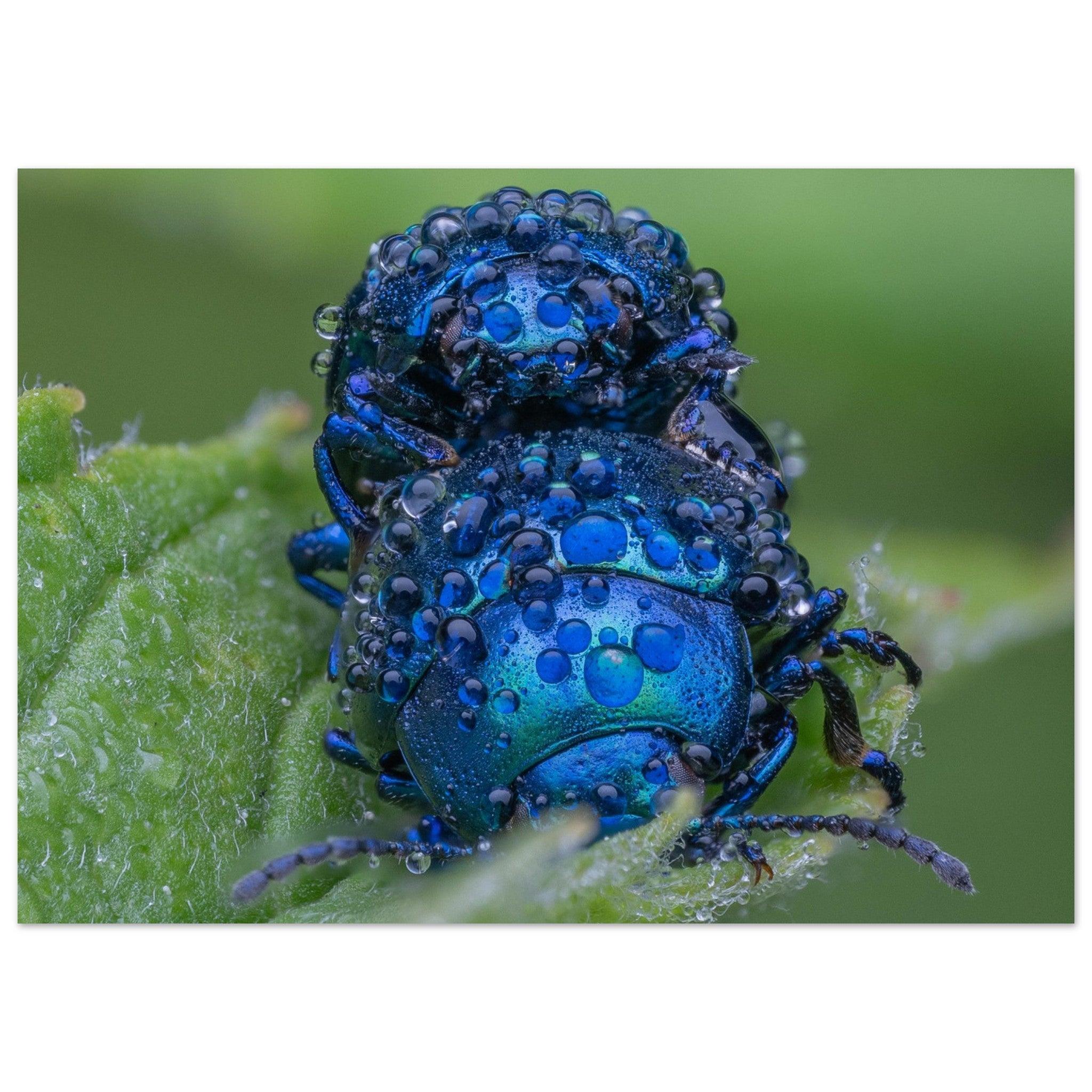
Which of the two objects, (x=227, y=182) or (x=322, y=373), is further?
(x=227, y=182)

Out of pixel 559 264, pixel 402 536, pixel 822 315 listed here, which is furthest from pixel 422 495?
pixel 822 315

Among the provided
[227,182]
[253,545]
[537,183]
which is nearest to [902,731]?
[253,545]

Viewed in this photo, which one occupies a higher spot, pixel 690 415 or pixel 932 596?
pixel 690 415

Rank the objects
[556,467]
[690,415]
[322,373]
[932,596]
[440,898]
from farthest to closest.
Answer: [932,596] < [322,373] < [690,415] < [556,467] < [440,898]

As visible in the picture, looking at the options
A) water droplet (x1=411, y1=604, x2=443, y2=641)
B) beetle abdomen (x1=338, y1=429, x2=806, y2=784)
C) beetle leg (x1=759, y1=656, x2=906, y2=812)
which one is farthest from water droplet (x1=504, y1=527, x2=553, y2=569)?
beetle leg (x1=759, y1=656, x2=906, y2=812)

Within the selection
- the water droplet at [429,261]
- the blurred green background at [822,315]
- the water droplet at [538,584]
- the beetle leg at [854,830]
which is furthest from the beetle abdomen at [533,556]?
the blurred green background at [822,315]

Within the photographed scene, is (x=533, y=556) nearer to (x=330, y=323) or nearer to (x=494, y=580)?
(x=494, y=580)

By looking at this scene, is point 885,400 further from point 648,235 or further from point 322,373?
point 322,373

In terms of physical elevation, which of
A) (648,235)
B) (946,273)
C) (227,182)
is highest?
(227,182)
